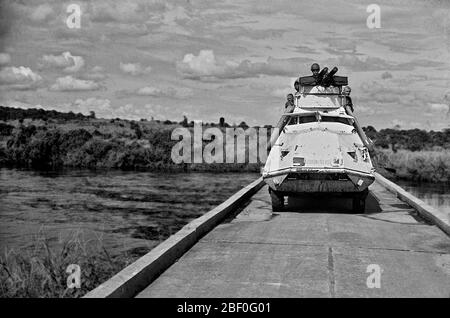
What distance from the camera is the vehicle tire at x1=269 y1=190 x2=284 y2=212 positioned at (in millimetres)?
12156

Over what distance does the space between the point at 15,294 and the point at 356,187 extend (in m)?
6.89

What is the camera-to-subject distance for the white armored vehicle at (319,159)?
37.4 feet

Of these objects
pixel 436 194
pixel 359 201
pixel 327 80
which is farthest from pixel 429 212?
pixel 436 194

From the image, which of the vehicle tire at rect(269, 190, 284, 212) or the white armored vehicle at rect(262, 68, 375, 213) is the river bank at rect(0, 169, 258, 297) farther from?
the white armored vehicle at rect(262, 68, 375, 213)

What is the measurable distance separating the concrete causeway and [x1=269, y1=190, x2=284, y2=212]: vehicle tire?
11.8 inches

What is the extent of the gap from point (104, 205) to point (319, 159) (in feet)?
31.2

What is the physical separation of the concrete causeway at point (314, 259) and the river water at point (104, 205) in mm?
2199

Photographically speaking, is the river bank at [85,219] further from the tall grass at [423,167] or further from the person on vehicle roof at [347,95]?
the tall grass at [423,167]

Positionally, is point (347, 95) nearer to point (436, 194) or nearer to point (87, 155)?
point (436, 194)

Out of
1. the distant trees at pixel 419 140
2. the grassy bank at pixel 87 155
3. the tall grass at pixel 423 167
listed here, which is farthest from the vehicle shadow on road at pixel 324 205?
the distant trees at pixel 419 140

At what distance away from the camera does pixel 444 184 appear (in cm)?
2934

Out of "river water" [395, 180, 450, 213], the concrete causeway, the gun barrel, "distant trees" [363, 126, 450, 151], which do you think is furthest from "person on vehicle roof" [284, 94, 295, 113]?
"distant trees" [363, 126, 450, 151]
